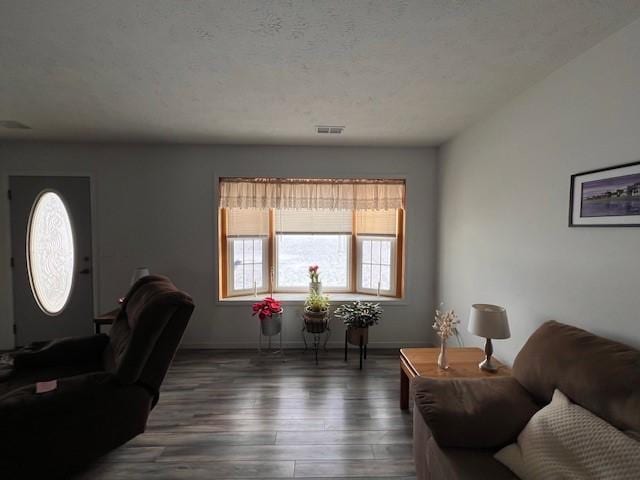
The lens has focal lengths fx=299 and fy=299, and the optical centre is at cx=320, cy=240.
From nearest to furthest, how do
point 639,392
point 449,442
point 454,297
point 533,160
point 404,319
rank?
1. point 639,392
2. point 449,442
3. point 533,160
4. point 454,297
5. point 404,319

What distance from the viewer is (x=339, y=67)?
1.78 metres

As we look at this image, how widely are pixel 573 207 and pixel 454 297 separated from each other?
1601 mm

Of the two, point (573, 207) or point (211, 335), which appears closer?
point (573, 207)

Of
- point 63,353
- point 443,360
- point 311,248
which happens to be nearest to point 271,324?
point 311,248

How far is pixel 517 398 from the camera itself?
1.50m

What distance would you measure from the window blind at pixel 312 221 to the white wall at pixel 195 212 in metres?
0.49

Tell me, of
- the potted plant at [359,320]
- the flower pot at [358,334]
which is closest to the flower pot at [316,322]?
the potted plant at [359,320]

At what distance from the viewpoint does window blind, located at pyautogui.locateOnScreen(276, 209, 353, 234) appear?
373 centimetres

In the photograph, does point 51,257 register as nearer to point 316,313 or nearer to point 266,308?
point 266,308

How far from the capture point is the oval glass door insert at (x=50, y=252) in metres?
3.41

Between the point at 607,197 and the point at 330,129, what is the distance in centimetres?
211

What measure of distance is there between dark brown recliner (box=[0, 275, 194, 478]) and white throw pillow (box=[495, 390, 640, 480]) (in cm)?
191

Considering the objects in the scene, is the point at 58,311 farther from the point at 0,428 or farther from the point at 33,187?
the point at 0,428

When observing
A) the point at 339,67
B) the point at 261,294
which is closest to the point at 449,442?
the point at 339,67
